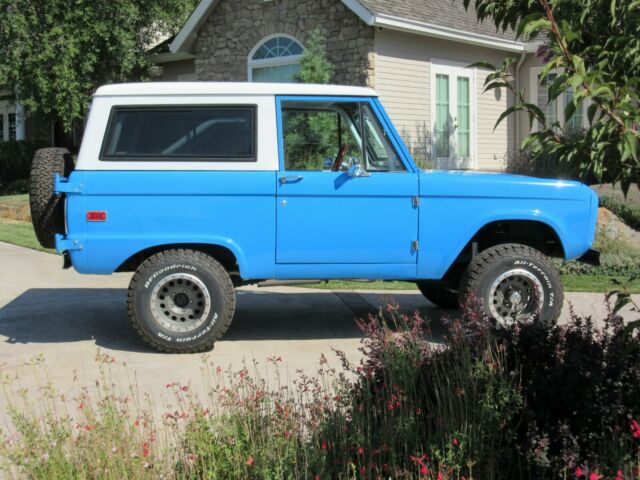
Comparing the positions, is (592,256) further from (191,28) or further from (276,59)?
(191,28)

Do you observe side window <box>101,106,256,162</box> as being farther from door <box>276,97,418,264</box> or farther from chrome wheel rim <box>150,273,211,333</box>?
chrome wheel rim <box>150,273,211,333</box>

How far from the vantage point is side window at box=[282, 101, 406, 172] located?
7.00m

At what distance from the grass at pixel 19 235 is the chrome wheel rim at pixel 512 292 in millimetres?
8250

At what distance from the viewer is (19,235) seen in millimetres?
14812

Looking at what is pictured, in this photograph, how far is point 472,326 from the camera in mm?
4383

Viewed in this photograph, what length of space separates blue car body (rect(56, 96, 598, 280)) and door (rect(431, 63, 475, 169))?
10579 mm

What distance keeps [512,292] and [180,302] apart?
290 centimetres

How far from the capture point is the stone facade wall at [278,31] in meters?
15.6

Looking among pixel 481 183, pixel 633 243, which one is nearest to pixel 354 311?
pixel 481 183

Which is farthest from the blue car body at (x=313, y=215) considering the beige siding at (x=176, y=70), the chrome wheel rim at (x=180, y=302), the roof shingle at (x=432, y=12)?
the beige siding at (x=176, y=70)

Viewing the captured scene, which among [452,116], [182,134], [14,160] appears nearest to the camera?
[182,134]

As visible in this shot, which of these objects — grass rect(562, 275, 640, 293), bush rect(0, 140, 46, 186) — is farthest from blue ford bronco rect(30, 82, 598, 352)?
bush rect(0, 140, 46, 186)

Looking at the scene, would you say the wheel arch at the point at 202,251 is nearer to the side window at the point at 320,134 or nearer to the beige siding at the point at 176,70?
the side window at the point at 320,134

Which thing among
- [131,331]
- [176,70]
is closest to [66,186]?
[131,331]
